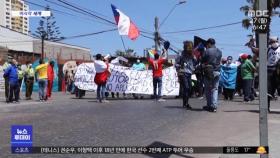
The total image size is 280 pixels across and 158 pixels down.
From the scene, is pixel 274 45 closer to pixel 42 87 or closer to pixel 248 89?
pixel 248 89

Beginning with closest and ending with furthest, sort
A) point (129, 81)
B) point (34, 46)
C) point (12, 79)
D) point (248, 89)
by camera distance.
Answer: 1. point (248, 89)
2. point (12, 79)
3. point (129, 81)
4. point (34, 46)


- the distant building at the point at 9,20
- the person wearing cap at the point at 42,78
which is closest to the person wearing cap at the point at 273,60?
the person wearing cap at the point at 42,78

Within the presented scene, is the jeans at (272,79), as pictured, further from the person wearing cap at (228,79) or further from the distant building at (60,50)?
the distant building at (60,50)

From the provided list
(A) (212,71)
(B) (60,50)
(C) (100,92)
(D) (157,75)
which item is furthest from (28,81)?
(B) (60,50)

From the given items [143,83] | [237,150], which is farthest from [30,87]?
[237,150]

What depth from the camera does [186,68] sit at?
13898mm

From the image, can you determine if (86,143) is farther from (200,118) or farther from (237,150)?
(200,118)

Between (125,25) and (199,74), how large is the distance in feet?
28.8

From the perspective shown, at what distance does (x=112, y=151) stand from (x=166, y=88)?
42.2 feet

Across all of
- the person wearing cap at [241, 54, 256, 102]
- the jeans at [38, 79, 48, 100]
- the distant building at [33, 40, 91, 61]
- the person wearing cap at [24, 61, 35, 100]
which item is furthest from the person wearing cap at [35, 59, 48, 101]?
the distant building at [33, 40, 91, 61]

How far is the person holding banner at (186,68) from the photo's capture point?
13719mm

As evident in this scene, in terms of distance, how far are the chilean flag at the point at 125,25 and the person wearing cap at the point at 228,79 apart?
5.60 m

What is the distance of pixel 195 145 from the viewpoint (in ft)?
25.7

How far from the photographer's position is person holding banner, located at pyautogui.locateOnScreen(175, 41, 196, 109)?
1372 centimetres
